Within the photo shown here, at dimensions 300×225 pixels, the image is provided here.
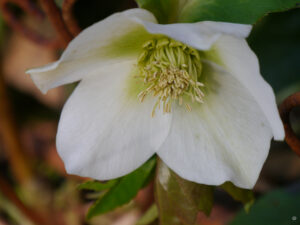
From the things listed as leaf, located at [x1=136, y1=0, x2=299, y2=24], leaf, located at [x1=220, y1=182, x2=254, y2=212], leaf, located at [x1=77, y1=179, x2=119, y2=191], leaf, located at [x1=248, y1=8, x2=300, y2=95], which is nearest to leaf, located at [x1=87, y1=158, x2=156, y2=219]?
leaf, located at [x1=77, y1=179, x2=119, y2=191]

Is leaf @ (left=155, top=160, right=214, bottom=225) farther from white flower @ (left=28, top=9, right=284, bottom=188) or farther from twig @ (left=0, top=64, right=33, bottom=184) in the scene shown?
twig @ (left=0, top=64, right=33, bottom=184)

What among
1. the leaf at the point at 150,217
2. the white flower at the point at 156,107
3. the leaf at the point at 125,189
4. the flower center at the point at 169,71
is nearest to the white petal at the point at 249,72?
the white flower at the point at 156,107

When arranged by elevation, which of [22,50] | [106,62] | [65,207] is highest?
[106,62]

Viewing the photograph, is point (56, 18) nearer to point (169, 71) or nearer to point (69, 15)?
point (69, 15)

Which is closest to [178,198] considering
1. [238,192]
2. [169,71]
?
[238,192]

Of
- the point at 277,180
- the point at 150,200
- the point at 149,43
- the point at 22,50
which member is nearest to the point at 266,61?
the point at 277,180

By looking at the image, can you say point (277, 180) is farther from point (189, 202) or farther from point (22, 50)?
point (22, 50)
